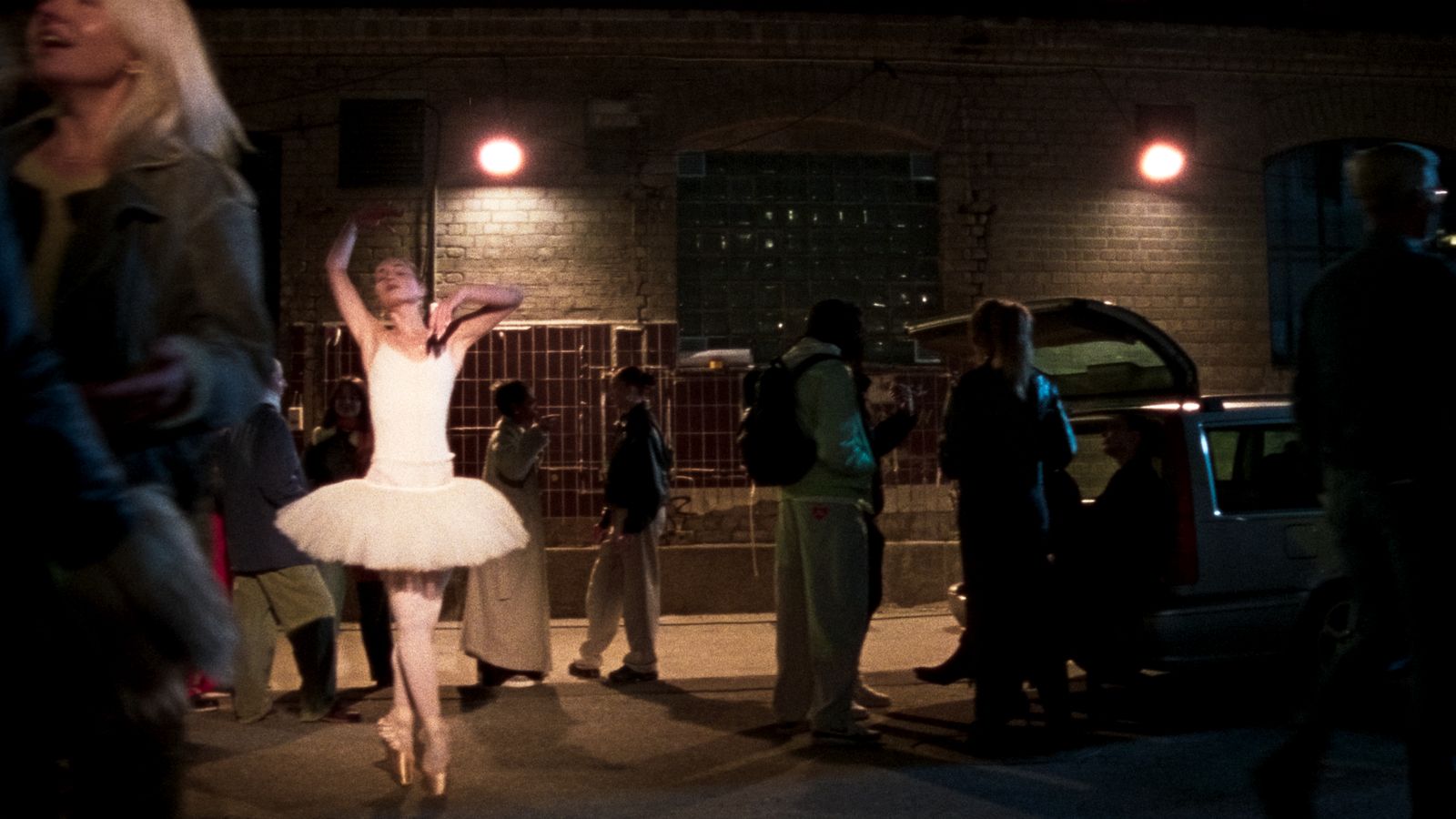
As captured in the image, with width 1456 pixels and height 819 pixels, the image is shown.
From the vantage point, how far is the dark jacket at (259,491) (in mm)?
7637

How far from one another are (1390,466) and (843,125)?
9.71 m

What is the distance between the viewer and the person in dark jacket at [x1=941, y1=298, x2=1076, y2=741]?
21.9ft

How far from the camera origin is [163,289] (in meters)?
2.36

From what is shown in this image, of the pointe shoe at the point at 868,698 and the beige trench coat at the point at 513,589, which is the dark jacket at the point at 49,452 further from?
the beige trench coat at the point at 513,589

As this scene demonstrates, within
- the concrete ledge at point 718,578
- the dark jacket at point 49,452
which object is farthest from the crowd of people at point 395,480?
the concrete ledge at point 718,578

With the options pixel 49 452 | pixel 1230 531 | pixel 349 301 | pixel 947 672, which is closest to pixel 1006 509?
pixel 1230 531

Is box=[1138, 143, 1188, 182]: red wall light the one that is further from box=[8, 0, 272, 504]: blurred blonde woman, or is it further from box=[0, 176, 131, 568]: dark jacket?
box=[0, 176, 131, 568]: dark jacket

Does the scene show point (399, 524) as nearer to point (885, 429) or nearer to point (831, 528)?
point (831, 528)

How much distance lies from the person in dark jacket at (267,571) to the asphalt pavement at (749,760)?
0.22 meters

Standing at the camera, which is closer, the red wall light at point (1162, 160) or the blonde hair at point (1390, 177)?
the blonde hair at point (1390, 177)

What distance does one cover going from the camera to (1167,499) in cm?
731

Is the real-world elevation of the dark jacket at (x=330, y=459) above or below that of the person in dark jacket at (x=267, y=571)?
above

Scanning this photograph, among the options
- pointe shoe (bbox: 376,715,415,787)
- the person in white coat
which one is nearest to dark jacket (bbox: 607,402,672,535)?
the person in white coat

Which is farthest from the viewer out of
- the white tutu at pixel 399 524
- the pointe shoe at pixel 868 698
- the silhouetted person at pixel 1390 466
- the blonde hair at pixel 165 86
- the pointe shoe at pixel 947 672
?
the pointe shoe at pixel 947 672
